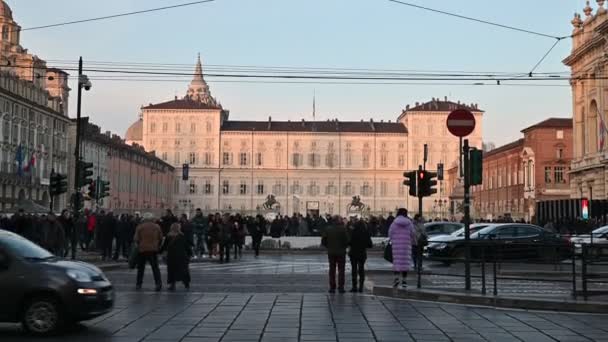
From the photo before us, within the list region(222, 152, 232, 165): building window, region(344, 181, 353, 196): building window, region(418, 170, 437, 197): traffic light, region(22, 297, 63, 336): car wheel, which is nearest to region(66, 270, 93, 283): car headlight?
region(22, 297, 63, 336): car wheel

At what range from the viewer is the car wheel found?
36.9 feet

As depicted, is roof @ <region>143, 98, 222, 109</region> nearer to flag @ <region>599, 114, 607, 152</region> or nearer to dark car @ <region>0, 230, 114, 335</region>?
flag @ <region>599, 114, 607, 152</region>

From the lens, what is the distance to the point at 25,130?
261 ft

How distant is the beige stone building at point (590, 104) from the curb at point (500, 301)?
5266 cm

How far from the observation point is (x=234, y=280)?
72.5 feet

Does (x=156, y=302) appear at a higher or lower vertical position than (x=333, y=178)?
lower

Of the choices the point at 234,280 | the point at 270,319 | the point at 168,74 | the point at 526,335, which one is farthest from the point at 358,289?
the point at 168,74

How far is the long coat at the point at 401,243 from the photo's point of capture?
710 inches

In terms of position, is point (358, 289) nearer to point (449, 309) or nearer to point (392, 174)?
point (449, 309)

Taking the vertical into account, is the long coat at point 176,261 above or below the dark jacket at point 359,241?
below

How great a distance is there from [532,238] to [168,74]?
46.5 ft

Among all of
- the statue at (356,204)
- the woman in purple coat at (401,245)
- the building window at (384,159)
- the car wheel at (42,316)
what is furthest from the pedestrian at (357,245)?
the building window at (384,159)

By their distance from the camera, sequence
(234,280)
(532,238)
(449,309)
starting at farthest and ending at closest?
(532,238)
(234,280)
(449,309)

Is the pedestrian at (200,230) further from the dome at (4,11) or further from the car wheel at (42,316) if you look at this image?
the dome at (4,11)
